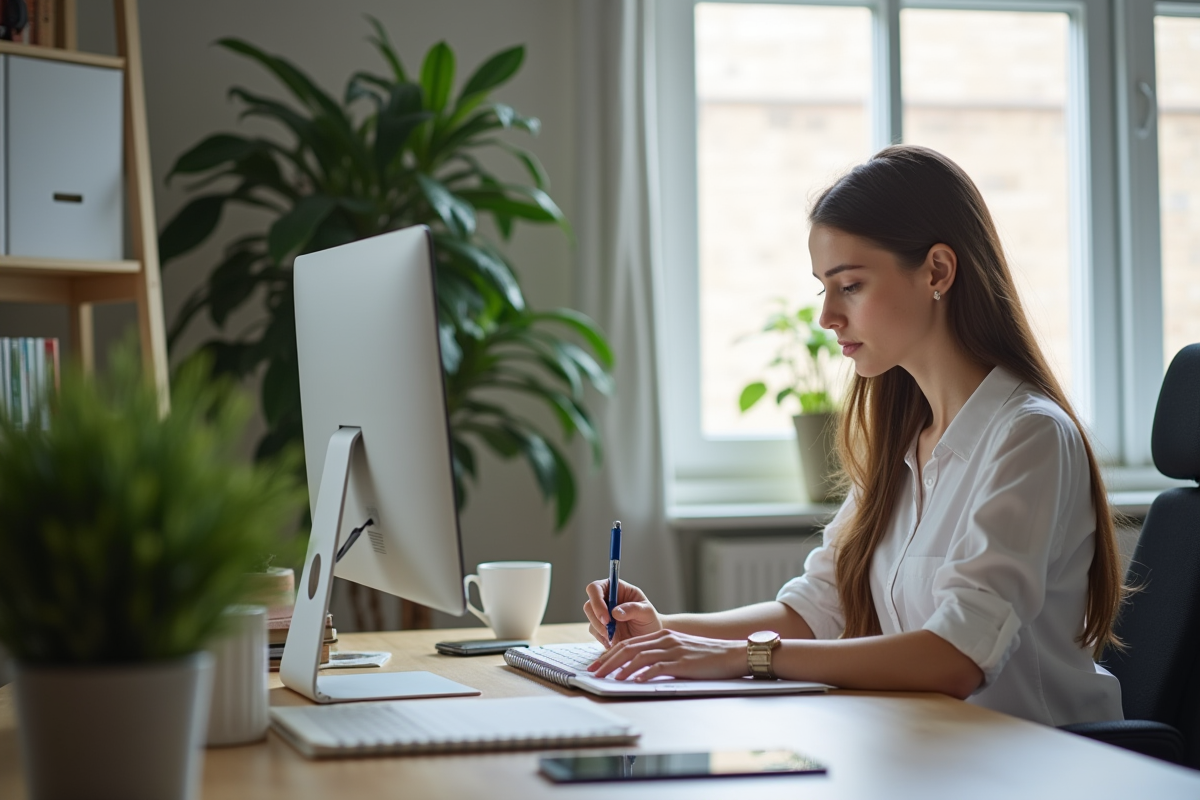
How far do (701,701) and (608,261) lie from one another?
1.94 meters

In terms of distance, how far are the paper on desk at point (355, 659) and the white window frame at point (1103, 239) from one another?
189 centimetres

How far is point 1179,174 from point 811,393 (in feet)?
4.76

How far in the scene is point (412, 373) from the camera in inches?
43.1

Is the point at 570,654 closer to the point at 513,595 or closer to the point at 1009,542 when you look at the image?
the point at 513,595

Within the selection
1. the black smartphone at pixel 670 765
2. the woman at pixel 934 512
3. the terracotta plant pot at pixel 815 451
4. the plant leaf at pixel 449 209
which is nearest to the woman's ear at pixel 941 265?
the woman at pixel 934 512

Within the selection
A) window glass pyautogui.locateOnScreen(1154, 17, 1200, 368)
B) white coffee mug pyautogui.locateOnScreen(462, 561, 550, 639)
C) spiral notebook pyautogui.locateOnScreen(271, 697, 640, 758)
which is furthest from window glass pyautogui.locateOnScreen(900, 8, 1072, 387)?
spiral notebook pyautogui.locateOnScreen(271, 697, 640, 758)

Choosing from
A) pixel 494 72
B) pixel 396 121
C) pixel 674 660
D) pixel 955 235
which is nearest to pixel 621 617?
pixel 674 660

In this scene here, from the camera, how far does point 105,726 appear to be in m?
0.69

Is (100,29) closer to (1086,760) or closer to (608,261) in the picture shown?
(608,261)

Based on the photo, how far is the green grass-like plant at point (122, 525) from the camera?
2.16ft

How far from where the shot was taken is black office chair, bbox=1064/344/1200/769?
158 cm

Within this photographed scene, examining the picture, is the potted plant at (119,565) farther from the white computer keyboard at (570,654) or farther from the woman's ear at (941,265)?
the woman's ear at (941,265)

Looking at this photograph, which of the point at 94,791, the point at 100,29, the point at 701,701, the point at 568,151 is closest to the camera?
the point at 94,791

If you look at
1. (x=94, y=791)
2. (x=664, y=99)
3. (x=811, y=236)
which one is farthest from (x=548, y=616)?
(x=94, y=791)
